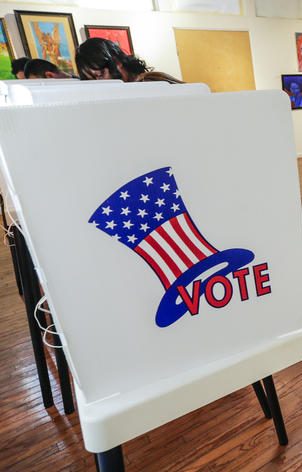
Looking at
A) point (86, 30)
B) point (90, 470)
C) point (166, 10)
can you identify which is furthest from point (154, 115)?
point (166, 10)

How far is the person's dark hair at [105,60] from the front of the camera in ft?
4.22

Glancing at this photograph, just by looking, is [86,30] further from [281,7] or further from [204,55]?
[281,7]

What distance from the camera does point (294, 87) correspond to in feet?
Answer: 20.5

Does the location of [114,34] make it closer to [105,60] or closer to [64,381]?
[105,60]

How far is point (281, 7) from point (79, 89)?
7005 mm

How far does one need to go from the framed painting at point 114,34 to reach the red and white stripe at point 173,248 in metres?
4.52

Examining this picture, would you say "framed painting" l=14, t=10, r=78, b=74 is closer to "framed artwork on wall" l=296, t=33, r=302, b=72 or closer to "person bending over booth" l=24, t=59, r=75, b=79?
"person bending over booth" l=24, t=59, r=75, b=79

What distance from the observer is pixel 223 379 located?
0.48 meters

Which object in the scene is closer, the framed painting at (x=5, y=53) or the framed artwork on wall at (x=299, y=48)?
the framed painting at (x=5, y=53)

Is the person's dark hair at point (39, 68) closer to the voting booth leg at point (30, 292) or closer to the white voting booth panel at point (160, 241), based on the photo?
the voting booth leg at point (30, 292)

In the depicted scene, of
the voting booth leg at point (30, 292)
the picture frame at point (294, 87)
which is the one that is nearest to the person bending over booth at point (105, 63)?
the voting booth leg at point (30, 292)

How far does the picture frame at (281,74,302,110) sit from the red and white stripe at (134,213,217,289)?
261 inches

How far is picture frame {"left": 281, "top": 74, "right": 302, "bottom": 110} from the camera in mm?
6090

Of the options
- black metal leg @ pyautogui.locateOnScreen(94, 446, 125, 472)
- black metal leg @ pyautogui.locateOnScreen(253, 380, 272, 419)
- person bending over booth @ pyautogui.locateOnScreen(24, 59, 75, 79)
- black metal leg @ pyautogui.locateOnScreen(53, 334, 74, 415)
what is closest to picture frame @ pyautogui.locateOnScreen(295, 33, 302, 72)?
person bending over booth @ pyautogui.locateOnScreen(24, 59, 75, 79)
